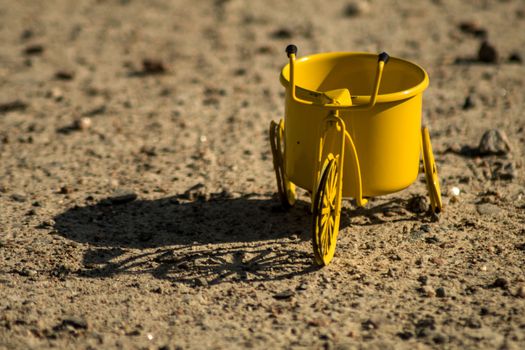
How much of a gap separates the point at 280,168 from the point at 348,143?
2.29 feet

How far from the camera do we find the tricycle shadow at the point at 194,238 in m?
4.33

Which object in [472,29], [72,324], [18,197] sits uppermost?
[472,29]

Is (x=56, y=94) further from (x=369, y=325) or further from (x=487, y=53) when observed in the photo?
(x=369, y=325)

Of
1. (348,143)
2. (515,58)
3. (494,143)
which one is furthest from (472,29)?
(348,143)

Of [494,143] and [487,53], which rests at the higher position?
[487,53]

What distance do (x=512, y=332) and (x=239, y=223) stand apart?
1.69 meters

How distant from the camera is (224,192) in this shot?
5.22 m

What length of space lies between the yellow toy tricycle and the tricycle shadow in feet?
0.93

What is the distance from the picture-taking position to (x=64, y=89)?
6883 millimetres

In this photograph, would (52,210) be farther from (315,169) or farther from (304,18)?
(304,18)

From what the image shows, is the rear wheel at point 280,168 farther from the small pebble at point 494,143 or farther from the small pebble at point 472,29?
the small pebble at point 472,29

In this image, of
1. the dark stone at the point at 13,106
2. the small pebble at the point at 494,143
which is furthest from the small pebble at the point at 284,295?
the dark stone at the point at 13,106

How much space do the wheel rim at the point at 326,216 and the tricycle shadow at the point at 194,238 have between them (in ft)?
0.46

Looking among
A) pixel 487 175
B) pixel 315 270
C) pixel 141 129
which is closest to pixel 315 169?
pixel 315 270
